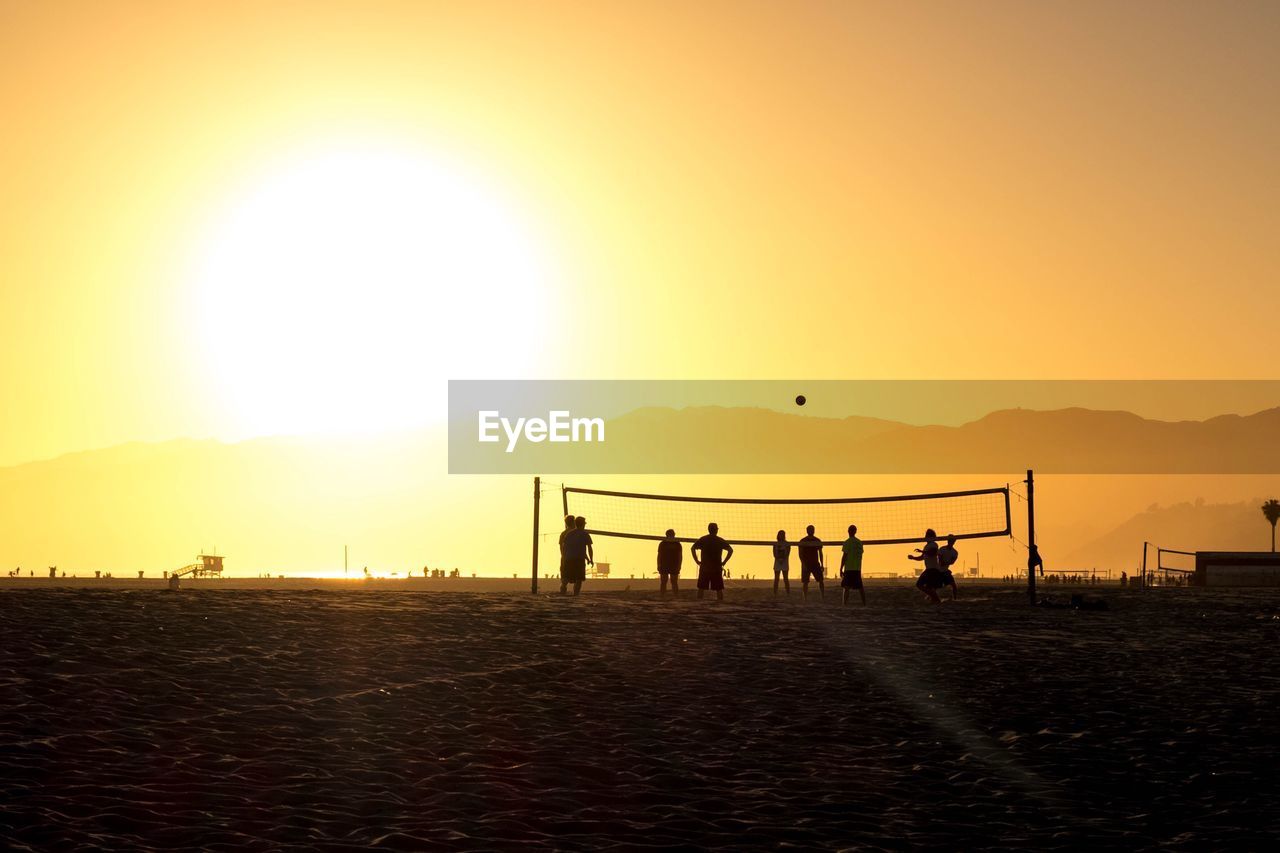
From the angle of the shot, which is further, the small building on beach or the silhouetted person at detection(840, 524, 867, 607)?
the small building on beach

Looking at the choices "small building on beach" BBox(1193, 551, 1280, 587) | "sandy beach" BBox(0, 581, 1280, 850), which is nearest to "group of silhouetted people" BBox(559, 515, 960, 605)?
"sandy beach" BBox(0, 581, 1280, 850)

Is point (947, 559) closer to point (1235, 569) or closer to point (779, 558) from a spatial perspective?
point (779, 558)

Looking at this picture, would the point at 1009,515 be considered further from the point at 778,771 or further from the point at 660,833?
the point at 660,833

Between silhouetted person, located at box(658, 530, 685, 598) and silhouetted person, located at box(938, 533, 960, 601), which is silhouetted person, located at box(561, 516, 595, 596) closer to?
silhouetted person, located at box(658, 530, 685, 598)

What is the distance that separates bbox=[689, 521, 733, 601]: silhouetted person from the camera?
1336 inches

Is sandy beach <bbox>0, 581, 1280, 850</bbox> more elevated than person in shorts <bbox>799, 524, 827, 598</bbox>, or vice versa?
person in shorts <bbox>799, 524, 827, 598</bbox>

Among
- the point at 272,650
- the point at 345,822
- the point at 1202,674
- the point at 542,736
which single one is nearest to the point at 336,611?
the point at 272,650

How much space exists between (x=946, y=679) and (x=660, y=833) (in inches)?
357

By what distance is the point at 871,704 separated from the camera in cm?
1580

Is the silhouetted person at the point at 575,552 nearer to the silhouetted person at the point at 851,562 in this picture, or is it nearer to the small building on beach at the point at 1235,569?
the silhouetted person at the point at 851,562

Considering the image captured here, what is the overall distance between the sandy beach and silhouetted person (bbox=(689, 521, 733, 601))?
1008 centimetres

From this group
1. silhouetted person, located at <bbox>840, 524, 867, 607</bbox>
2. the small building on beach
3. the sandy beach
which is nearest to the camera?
the sandy beach

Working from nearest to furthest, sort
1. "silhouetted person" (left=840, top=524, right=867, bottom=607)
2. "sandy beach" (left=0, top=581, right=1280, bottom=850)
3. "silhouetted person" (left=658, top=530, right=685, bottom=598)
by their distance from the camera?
1. "sandy beach" (left=0, top=581, right=1280, bottom=850)
2. "silhouetted person" (left=840, top=524, right=867, bottom=607)
3. "silhouetted person" (left=658, top=530, right=685, bottom=598)

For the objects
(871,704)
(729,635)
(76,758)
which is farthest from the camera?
(729,635)
